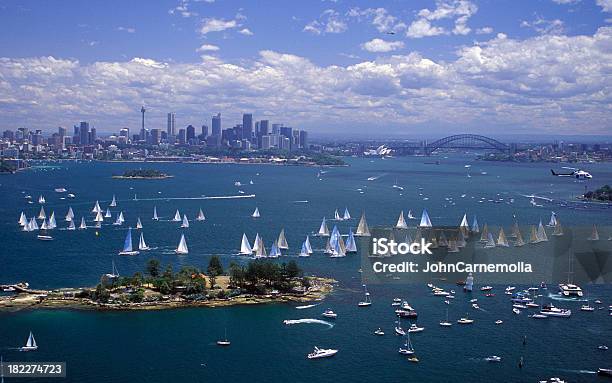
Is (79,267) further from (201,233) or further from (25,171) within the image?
(25,171)

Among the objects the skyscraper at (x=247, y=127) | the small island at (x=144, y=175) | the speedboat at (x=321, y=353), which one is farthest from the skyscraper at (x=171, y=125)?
the speedboat at (x=321, y=353)

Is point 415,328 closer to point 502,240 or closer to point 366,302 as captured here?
point 366,302

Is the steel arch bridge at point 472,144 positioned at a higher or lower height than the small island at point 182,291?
higher

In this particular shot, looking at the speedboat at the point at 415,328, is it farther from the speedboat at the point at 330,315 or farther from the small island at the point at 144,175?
the small island at the point at 144,175

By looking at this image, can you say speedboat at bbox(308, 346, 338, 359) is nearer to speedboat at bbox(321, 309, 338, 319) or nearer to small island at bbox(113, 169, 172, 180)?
speedboat at bbox(321, 309, 338, 319)

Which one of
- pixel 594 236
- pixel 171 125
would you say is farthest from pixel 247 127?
pixel 594 236

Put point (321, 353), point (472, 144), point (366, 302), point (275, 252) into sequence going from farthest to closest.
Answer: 1. point (472, 144)
2. point (275, 252)
3. point (366, 302)
4. point (321, 353)

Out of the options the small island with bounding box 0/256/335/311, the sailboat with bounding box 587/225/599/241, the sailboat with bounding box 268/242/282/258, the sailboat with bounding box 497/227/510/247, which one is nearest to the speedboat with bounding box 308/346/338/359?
the small island with bounding box 0/256/335/311
